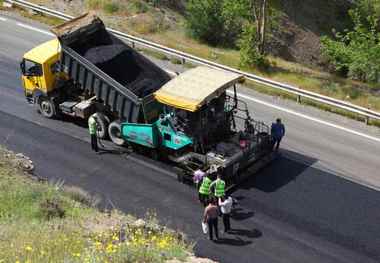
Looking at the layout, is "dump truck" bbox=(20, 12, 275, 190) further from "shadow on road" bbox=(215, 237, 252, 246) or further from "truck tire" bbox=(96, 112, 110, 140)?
"shadow on road" bbox=(215, 237, 252, 246)

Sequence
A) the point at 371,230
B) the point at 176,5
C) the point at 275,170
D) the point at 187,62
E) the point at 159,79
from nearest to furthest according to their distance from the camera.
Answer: the point at 371,230
the point at 275,170
the point at 159,79
the point at 187,62
the point at 176,5

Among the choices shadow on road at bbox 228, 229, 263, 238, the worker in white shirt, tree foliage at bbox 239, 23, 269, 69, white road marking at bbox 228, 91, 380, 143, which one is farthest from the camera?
tree foliage at bbox 239, 23, 269, 69

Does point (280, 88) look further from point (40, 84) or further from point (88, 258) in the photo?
point (88, 258)

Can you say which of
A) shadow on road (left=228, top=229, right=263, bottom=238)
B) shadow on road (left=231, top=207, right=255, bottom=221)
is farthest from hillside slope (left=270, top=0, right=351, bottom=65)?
shadow on road (left=228, top=229, right=263, bottom=238)

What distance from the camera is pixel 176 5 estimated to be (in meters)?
37.3

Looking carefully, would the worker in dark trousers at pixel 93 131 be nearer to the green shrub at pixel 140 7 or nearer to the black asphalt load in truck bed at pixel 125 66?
the black asphalt load in truck bed at pixel 125 66

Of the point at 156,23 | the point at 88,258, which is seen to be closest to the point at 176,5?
the point at 156,23

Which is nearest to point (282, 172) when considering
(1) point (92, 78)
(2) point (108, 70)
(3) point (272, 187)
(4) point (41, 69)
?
(3) point (272, 187)

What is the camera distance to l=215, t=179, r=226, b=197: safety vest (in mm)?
16812

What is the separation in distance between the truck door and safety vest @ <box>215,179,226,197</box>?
8852 mm

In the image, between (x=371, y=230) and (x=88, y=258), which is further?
(x=371, y=230)

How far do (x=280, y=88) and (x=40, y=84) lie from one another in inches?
380

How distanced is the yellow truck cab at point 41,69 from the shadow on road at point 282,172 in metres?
8.28

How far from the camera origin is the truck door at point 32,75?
22.4 metres
